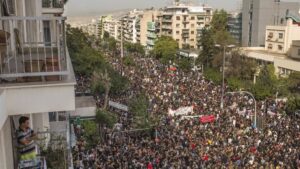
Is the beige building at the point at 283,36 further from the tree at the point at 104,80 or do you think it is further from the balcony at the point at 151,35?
the balcony at the point at 151,35

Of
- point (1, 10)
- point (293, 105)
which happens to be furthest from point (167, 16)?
point (1, 10)

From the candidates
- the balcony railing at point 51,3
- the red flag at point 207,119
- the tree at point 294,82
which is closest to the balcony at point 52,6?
the balcony railing at point 51,3

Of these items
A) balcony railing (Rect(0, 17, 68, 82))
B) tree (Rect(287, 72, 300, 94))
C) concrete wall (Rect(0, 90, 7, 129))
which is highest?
balcony railing (Rect(0, 17, 68, 82))

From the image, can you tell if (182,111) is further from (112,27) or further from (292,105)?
(112,27)

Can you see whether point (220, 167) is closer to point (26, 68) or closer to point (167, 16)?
point (26, 68)

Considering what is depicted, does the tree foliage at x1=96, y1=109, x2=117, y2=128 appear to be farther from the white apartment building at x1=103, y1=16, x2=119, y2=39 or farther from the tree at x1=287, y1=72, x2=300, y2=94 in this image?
the white apartment building at x1=103, y1=16, x2=119, y2=39

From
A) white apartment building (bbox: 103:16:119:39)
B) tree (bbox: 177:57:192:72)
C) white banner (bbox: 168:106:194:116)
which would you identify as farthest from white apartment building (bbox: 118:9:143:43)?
white banner (bbox: 168:106:194:116)
